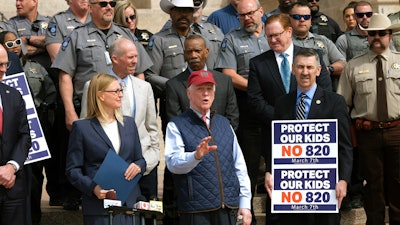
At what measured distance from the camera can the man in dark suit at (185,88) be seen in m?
10.5

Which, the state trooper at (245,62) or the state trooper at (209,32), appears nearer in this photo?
the state trooper at (245,62)

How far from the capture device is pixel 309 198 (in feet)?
31.5

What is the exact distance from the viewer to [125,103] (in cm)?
1008

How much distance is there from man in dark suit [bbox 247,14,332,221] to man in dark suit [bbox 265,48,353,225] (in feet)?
1.83

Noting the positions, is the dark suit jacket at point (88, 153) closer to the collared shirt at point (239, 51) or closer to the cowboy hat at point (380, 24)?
the collared shirt at point (239, 51)

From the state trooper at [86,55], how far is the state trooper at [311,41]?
5.66 feet

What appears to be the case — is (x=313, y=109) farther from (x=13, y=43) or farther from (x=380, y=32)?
(x=13, y=43)

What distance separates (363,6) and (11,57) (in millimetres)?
4225

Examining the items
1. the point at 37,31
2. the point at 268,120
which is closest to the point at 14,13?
the point at 37,31

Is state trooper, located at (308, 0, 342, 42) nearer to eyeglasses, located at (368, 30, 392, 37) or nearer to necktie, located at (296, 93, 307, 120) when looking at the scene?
eyeglasses, located at (368, 30, 392, 37)

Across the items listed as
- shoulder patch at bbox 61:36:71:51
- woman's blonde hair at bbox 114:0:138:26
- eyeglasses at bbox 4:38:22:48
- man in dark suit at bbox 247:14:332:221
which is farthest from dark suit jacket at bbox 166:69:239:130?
woman's blonde hair at bbox 114:0:138:26

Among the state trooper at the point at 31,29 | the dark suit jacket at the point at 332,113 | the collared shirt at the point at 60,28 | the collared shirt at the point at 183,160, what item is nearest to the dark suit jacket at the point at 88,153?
the collared shirt at the point at 183,160

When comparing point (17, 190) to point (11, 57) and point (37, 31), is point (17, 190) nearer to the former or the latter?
point (11, 57)

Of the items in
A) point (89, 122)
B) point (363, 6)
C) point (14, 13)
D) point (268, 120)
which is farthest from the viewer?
point (14, 13)
